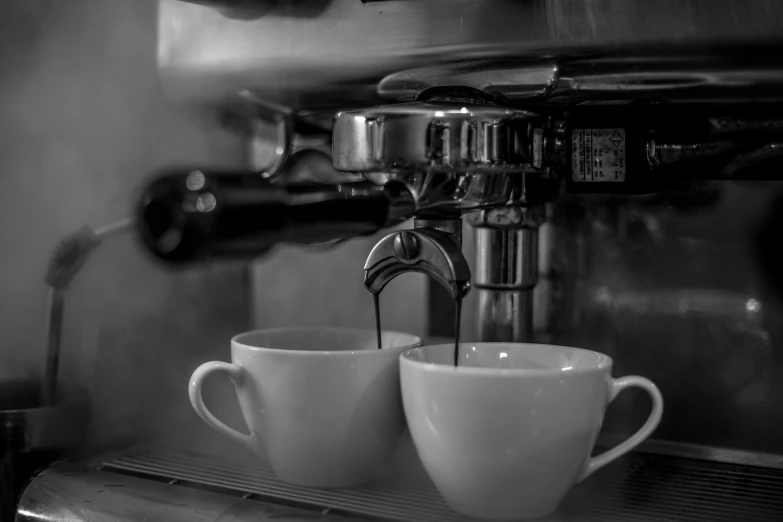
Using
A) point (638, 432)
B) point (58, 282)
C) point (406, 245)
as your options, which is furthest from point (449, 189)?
point (58, 282)

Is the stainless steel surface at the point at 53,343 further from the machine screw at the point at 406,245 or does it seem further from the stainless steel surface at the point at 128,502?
the machine screw at the point at 406,245

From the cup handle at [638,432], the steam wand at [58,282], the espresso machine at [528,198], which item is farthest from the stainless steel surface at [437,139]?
the steam wand at [58,282]

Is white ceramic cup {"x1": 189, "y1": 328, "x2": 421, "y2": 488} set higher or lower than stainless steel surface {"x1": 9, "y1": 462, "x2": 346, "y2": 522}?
higher

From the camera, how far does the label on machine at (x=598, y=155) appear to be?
0.43 meters

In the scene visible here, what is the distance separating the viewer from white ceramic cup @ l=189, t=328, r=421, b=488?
0.42 m

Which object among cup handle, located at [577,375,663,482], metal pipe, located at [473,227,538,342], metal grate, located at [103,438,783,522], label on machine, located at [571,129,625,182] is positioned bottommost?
metal grate, located at [103,438,783,522]

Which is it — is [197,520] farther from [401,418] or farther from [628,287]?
[628,287]

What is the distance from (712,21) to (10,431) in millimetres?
418

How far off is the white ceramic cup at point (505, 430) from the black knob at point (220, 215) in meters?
0.09

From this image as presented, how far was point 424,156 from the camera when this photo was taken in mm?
357

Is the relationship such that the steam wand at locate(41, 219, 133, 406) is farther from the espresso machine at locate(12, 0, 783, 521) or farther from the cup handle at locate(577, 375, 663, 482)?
the cup handle at locate(577, 375, 663, 482)

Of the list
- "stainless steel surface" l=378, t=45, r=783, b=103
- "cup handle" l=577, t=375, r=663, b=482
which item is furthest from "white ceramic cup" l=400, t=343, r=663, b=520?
"stainless steel surface" l=378, t=45, r=783, b=103

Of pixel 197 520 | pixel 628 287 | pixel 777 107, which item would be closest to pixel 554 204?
pixel 628 287

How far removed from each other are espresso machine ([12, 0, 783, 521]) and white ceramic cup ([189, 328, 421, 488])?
15 mm
